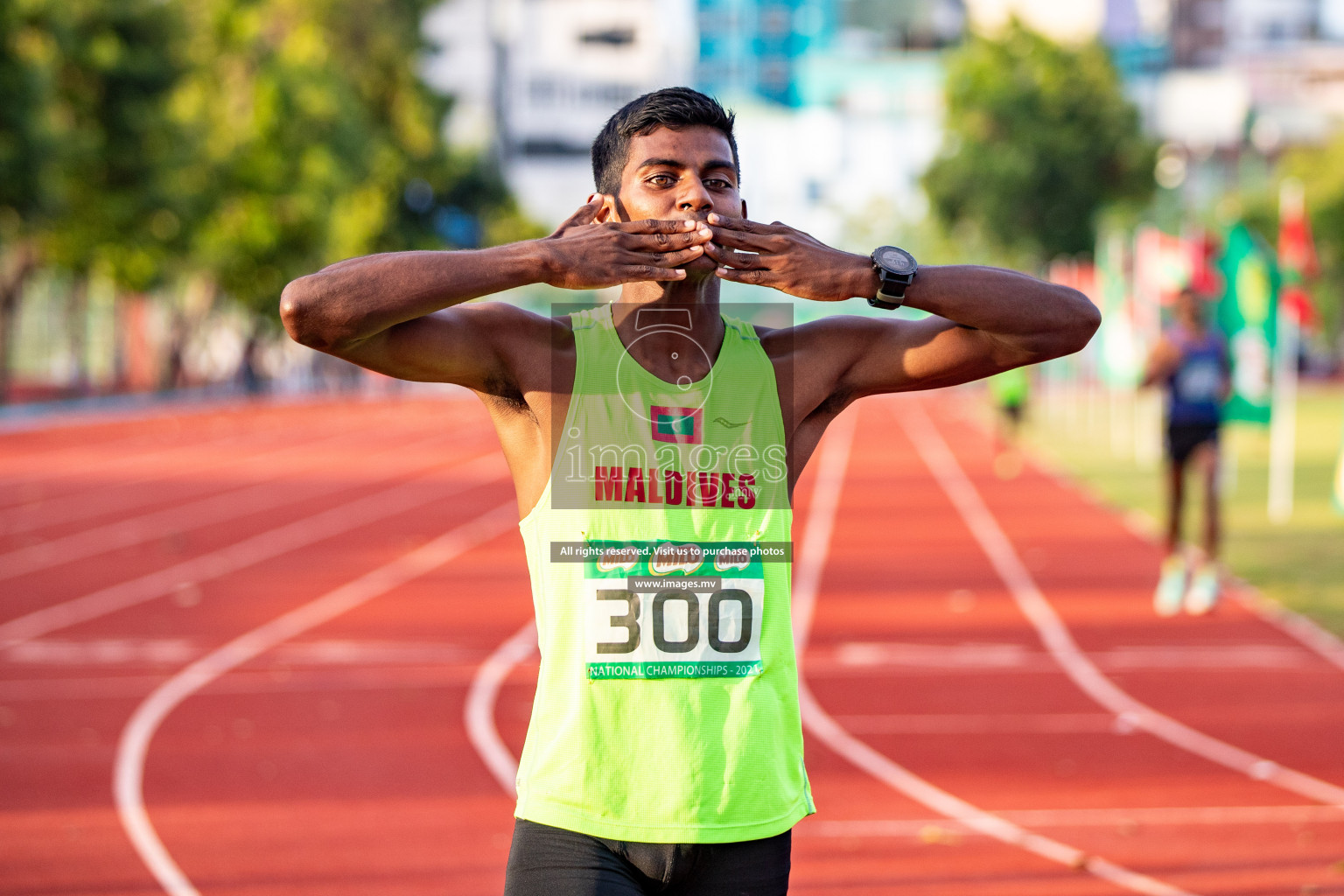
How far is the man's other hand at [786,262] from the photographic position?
238 centimetres

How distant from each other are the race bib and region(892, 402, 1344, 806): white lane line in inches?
195

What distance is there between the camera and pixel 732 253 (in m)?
2.38

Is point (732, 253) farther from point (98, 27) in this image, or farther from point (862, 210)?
point (862, 210)

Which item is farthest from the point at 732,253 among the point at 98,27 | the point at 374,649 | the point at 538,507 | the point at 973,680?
the point at 98,27

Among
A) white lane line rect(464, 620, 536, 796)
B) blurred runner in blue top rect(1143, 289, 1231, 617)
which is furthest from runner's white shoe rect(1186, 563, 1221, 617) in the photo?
white lane line rect(464, 620, 536, 796)

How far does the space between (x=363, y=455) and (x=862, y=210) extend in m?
77.6

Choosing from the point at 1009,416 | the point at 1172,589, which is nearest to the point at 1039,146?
the point at 1009,416

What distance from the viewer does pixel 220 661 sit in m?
9.71

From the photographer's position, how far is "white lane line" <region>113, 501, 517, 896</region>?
6091mm

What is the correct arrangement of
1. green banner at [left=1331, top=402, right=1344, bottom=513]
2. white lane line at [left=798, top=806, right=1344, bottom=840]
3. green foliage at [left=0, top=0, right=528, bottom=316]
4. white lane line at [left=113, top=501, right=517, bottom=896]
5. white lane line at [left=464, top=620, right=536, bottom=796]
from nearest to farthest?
white lane line at [left=113, top=501, right=517, bottom=896], white lane line at [left=798, top=806, right=1344, bottom=840], white lane line at [left=464, top=620, right=536, bottom=796], green banner at [left=1331, top=402, right=1344, bottom=513], green foliage at [left=0, top=0, right=528, bottom=316]

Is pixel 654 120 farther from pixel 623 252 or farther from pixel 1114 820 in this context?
pixel 1114 820

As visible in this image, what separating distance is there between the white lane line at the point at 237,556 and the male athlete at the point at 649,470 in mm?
8694

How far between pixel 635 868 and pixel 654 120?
3.55 feet

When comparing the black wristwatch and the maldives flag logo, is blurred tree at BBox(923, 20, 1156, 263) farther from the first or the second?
the maldives flag logo
